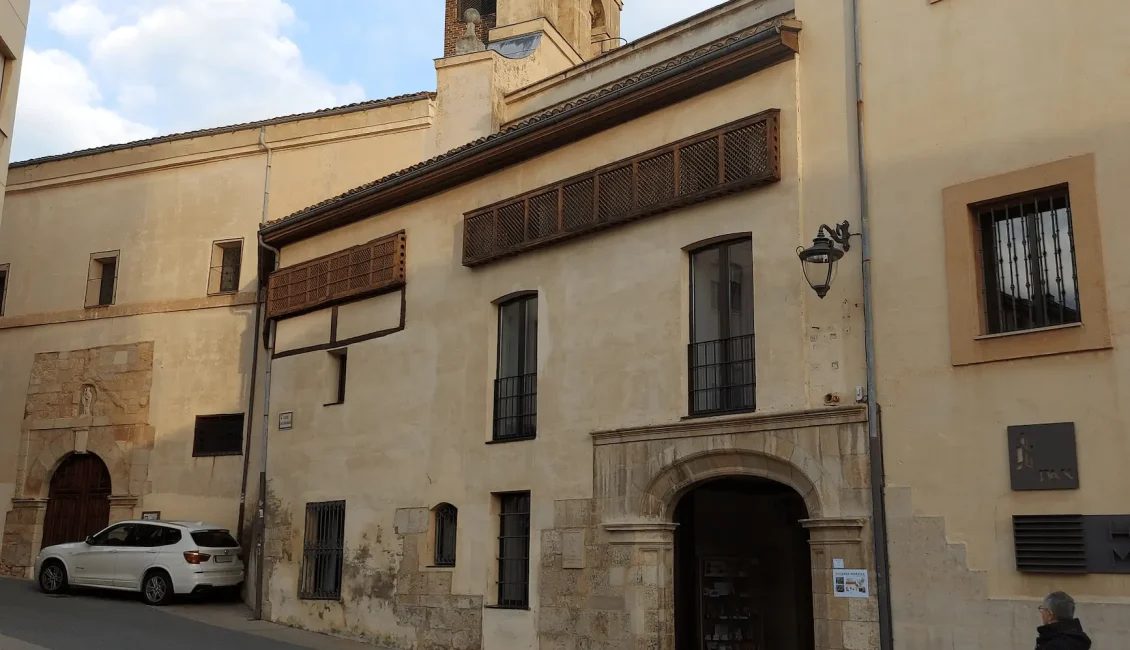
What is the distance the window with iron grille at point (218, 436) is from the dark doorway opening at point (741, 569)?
9527 millimetres

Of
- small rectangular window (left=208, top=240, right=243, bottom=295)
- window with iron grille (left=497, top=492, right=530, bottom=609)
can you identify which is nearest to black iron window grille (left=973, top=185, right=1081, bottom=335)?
window with iron grille (left=497, top=492, right=530, bottom=609)

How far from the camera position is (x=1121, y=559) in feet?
28.1

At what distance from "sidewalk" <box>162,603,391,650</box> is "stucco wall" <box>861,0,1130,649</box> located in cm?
785

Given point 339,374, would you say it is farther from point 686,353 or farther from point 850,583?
point 850,583

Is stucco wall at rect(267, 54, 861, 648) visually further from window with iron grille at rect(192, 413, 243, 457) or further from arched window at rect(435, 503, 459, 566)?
window with iron grille at rect(192, 413, 243, 457)

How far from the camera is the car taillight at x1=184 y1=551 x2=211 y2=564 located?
16.8m

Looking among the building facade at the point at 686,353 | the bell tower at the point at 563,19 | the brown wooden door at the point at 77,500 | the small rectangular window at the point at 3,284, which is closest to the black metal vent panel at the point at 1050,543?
the building facade at the point at 686,353

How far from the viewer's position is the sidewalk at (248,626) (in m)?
14.4

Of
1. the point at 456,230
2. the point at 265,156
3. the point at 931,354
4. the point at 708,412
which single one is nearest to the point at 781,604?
the point at 708,412

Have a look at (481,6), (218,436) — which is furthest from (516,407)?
(481,6)

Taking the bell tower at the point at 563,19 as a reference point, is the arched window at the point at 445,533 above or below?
below

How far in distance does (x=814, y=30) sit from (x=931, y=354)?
11.9 ft

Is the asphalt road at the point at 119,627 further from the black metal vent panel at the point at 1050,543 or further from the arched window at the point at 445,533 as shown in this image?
the black metal vent panel at the point at 1050,543

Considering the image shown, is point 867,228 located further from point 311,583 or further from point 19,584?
point 19,584
